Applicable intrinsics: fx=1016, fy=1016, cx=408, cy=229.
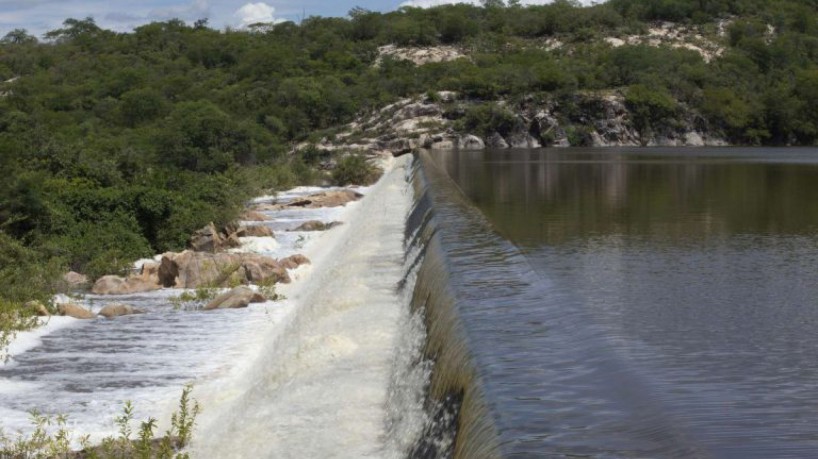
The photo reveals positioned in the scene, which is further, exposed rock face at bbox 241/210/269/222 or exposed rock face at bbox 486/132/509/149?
exposed rock face at bbox 486/132/509/149

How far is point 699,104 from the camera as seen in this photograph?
80312 millimetres

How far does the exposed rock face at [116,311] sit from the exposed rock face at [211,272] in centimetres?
240

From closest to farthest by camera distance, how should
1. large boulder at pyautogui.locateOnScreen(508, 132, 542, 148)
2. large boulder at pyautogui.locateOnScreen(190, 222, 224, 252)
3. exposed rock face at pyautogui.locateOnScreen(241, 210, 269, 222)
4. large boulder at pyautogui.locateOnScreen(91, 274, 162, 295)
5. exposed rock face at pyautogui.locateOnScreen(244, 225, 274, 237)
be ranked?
1. large boulder at pyautogui.locateOnScreen(91, 274, 162, 295)
2. large boulder at pyautogui.locateOnScreen(190, 222, 224, 252)
3. exposed rock face at pyautogui.locateOnScreen(244, 225, 274, 237)
4. exposed rock face at pyautogui.locateOnScreen(241, 210, 269, 222)
5. large boulder at pyautogui.locateOnScreen(508, 132, 542, 148)

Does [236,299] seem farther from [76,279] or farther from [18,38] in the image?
[18,38]

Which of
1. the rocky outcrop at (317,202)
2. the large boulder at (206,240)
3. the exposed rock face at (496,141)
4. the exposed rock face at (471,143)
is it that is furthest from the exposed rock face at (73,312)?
the exposed rock face at (496,141)

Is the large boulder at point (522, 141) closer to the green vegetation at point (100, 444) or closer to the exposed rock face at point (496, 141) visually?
the exposed rock face at point (496, 141)

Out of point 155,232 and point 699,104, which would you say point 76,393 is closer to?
point 155,232

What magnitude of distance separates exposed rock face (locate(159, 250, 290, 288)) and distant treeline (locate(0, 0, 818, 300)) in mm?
1703

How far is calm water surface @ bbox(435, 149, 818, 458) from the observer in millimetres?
6605

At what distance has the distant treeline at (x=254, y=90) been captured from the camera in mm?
25250

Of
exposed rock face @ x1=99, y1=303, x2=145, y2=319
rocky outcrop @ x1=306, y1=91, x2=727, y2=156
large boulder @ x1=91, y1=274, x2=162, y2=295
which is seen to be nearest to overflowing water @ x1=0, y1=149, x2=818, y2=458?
exposed rock face @ x1=99, y1=303, x2=145, y2=319

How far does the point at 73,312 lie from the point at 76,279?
3.51m

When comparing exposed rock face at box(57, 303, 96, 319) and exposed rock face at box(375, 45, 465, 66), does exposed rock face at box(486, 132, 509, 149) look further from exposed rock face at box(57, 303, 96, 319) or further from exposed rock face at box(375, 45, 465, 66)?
exposed rock face at box(57, 303, 96, 319)

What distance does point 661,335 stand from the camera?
9.81 m
